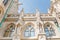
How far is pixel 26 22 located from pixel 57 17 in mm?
4057

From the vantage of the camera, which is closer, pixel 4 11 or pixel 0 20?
pixel 0 20

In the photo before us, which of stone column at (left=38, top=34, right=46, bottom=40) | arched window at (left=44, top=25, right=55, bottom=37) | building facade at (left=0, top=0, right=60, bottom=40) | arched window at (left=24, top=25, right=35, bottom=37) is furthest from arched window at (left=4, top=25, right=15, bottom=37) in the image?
arched window at (left=44, top=25, right=55, bottom=37)

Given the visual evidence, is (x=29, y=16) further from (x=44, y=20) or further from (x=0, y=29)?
(x=0, y=29)

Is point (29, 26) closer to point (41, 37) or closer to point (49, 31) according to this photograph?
point (49, 31)

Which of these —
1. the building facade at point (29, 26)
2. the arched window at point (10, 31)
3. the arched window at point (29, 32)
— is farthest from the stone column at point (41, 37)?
the arched window at point (10, 31)

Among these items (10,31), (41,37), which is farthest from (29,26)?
(41,37)

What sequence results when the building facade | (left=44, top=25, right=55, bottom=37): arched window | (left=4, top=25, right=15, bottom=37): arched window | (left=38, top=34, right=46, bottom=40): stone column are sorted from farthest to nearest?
(left=4, top=25, right=15, bottom=37): arched window, (left=44, top=25, right=55, bottom=37): arched window, the building facade, (left=38, top=34, right=46, bottom=40): stone column

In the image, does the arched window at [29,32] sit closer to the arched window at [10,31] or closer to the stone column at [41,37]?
the arched window at [10,31]

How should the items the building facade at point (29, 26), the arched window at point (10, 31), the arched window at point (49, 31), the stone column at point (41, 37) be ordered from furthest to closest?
1. the arched window at point (10, 31)
2. the arched window at point (49, 31)
3. the building facade at point (29, 26)
4. the stone column at point (41, 37)

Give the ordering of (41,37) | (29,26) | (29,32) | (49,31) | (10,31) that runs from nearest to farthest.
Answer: (41,37)
(29,32)
(49,31)
(10,31)
(29,26)

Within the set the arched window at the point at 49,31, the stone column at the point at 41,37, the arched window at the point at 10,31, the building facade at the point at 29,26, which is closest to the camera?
the stone column at the point at 41,37

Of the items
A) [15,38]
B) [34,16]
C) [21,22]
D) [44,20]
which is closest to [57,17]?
[44,20]

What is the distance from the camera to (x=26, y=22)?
19.7m

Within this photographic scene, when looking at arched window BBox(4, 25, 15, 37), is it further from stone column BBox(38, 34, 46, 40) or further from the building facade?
stone column BBox(38, 34, 46, 40)
